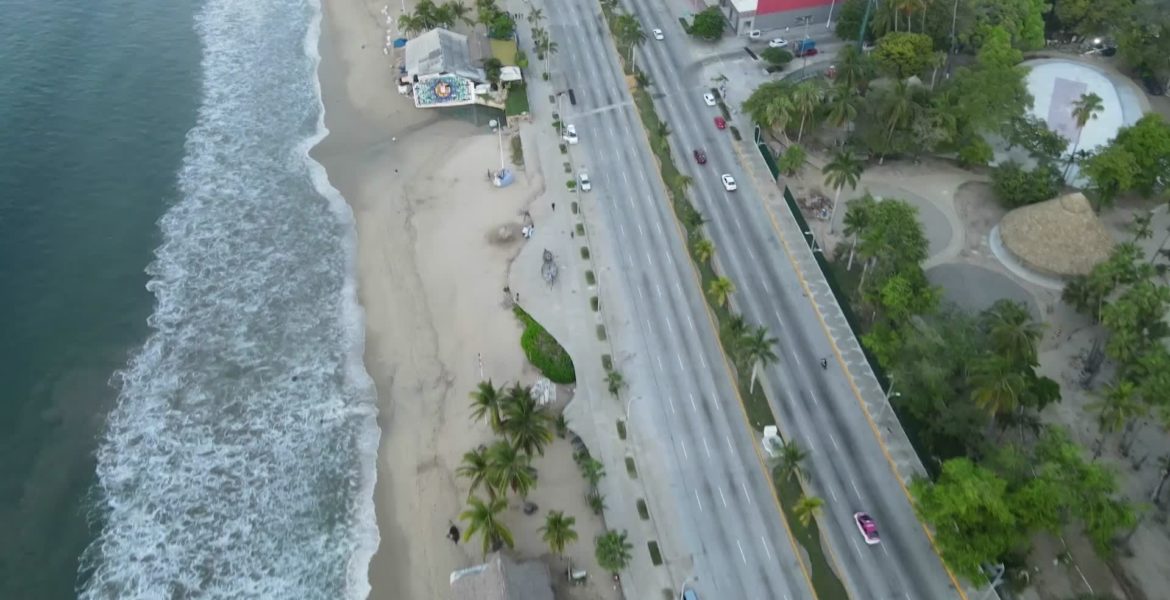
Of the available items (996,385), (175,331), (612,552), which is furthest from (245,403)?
(996,385)

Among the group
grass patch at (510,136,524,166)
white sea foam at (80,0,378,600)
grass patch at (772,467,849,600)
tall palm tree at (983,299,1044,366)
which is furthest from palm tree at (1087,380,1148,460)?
grass patch at (510,136,524,166)

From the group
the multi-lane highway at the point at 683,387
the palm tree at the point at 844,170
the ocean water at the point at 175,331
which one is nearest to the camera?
the multi-lane highway at the point at 683,387

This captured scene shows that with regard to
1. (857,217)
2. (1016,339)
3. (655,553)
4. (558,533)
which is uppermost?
(1016,339)

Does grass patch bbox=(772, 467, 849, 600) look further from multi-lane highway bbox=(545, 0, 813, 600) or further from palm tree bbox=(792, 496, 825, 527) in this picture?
multi-lane highway bbox=(545, 0, 813, 600)

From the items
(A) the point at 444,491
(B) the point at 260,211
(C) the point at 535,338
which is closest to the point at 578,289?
(C) the point at 535,338

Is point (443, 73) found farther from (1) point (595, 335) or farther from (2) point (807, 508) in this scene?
(2) point (807, 508)

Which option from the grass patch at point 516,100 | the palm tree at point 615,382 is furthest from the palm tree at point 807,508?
the grass patch at point 516,100

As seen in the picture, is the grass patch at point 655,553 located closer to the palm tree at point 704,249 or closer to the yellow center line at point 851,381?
the yellow center line at point 851,381
